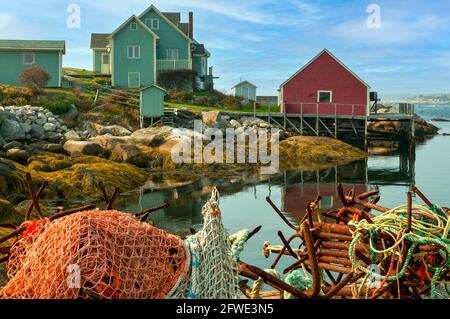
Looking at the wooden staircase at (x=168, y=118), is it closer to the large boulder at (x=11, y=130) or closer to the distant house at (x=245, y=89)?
the large boulder at (x=11, y=130)

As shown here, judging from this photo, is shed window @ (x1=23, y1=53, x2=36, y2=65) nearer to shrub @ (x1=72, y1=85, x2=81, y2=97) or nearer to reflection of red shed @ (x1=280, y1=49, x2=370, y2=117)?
shrub @ (x1=72, y1=85, x2=81, y2=97)

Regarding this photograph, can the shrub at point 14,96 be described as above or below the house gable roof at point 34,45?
below

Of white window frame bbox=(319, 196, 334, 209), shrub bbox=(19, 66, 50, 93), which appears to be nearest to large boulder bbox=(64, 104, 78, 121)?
shrub bbox=(19, 66, 50, 93)

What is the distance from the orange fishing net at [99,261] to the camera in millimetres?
2904

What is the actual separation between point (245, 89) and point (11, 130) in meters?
35.5

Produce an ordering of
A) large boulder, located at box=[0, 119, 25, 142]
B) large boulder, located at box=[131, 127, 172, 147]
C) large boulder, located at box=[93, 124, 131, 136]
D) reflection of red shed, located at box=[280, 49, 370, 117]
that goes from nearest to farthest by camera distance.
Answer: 1. large boulder, located at box=[0, 119, 25, 142]
2. large boulder, located at box=[131, 127, 172, 147]
3. large boulder, located at box=[93, 124, 131, 136]
4. reflection of red shed, located at box=[280, 49, 370, 117]

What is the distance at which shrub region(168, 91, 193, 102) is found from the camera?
2037 inches

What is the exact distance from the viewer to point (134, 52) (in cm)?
5403

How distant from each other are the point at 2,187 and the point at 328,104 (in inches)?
1294

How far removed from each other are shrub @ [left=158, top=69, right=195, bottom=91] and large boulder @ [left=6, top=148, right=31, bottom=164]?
91.6 ft

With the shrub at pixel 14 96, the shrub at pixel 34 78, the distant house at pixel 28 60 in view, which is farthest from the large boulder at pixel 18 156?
the distant house at pixel 28 60

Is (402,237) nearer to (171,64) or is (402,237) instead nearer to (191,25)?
(171,64)

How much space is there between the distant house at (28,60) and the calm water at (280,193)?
79.8ft
